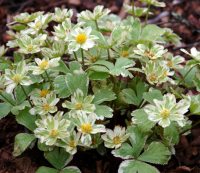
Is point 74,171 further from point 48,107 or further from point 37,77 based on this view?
point 37,77

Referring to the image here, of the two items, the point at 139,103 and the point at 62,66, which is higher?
the point at 62,66

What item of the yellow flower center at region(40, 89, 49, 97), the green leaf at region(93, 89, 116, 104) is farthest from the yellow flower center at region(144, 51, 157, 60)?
the yellow flower center at region(40, 89, 49, 97)

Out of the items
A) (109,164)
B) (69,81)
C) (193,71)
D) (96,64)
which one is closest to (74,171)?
(109,164)

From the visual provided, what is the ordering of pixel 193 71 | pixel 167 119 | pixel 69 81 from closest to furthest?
pixel 167 119 → pixel 69 81 → pixel 193 71

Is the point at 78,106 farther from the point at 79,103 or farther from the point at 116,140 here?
the point at 116,140

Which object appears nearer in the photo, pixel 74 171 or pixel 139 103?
pixel 74 171

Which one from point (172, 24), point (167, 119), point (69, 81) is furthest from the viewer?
point (172, 24)

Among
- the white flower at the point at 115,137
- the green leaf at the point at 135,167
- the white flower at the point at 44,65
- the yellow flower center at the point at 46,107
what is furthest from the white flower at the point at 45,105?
the green leaf at the point at 135,167

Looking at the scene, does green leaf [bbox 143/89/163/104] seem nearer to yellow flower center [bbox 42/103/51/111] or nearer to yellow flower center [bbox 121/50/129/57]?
yellow flower center [bbox 121/50/129/57]
